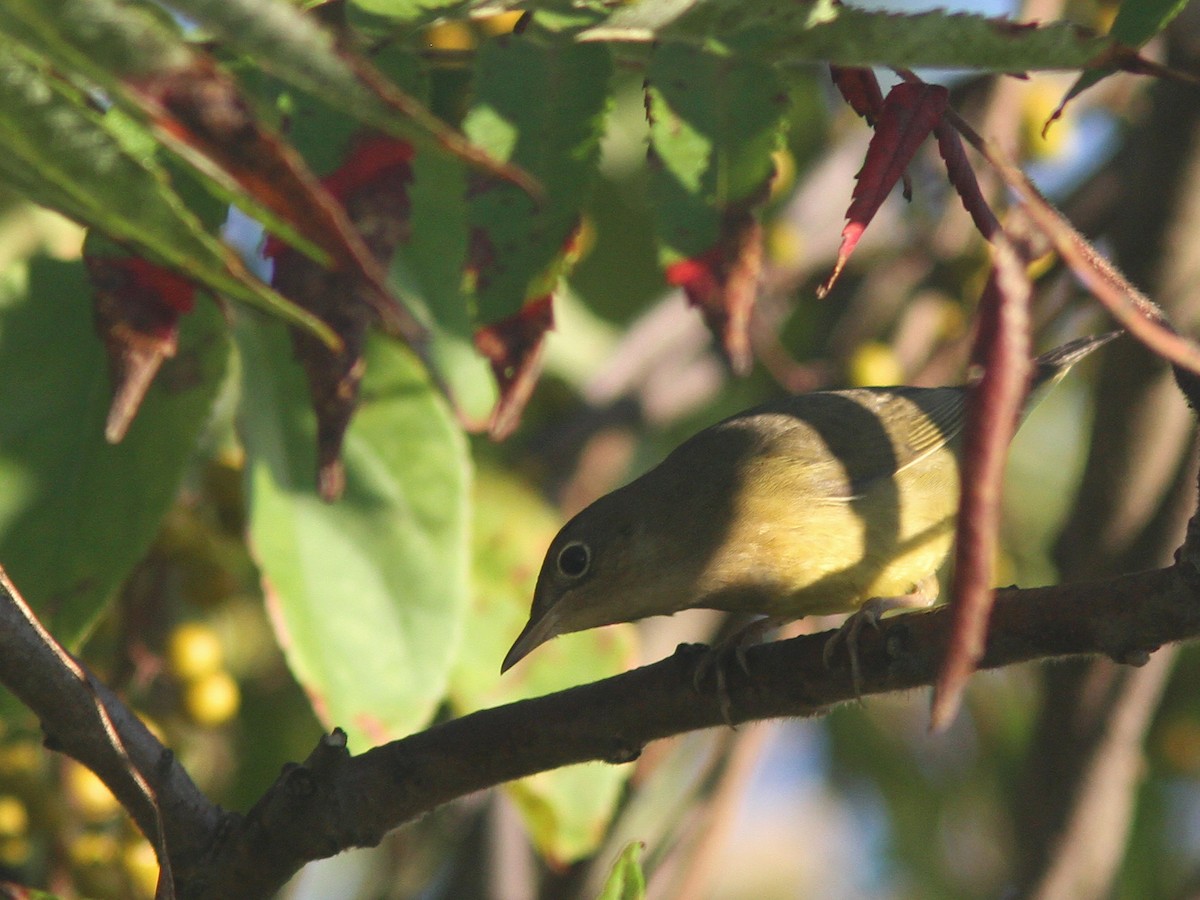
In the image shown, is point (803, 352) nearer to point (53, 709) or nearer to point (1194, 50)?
point (1194, 50)

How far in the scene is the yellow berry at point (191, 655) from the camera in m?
3.24

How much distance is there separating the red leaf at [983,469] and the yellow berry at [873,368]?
3.28 meters

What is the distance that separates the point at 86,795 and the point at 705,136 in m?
2.08

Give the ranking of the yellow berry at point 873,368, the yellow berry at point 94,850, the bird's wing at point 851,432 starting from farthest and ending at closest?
the yellow berry at point 873,368 → the bird's wing at point 851,432 → the yellow berry at point 94,850

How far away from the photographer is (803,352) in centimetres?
543

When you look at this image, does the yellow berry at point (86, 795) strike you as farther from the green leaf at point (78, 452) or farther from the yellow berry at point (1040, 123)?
the yellow berry at point (1040, 123)

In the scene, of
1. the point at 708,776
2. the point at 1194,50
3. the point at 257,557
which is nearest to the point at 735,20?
the point at 257,557

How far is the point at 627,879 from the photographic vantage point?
1.69 m

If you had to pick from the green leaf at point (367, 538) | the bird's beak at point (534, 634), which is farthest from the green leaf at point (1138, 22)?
the bird's beak at point (534, 634)

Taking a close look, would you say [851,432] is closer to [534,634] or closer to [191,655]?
[534,634]

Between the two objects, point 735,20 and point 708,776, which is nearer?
point 735,20

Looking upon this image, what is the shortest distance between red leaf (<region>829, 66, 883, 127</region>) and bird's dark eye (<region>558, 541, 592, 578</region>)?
1521 mm

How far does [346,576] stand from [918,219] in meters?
2.85

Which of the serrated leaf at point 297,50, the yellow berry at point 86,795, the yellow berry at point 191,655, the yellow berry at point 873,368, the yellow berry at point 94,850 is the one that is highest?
the yellow berry at point 873,368
